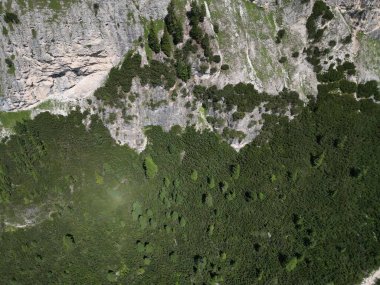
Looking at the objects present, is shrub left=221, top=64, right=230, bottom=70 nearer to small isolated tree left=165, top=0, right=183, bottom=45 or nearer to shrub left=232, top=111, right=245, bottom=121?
shrub left=232, top=111, right=245, bottom=121

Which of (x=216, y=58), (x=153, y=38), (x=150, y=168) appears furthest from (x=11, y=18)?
(x=216, y=58)

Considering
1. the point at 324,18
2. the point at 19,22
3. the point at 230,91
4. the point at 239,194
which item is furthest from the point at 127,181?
the point at 324,18

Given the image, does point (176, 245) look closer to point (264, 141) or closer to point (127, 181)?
point (127, 181)

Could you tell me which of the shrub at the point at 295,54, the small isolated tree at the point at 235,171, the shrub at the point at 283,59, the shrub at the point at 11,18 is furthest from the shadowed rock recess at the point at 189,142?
the shrub at the point at 295,54

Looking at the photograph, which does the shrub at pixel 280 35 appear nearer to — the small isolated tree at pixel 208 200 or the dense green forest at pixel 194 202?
the dense green forest at pixel 194 202

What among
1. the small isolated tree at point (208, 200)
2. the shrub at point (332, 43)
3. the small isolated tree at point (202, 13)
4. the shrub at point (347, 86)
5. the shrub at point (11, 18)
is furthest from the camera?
the small isolated tree at point (208, 200)

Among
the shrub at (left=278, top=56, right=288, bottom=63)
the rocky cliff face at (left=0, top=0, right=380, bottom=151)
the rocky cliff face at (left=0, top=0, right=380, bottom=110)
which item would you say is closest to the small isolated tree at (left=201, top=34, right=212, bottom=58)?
the rocky cliff face at (left=0, top=0, right=380, bottom=151)
